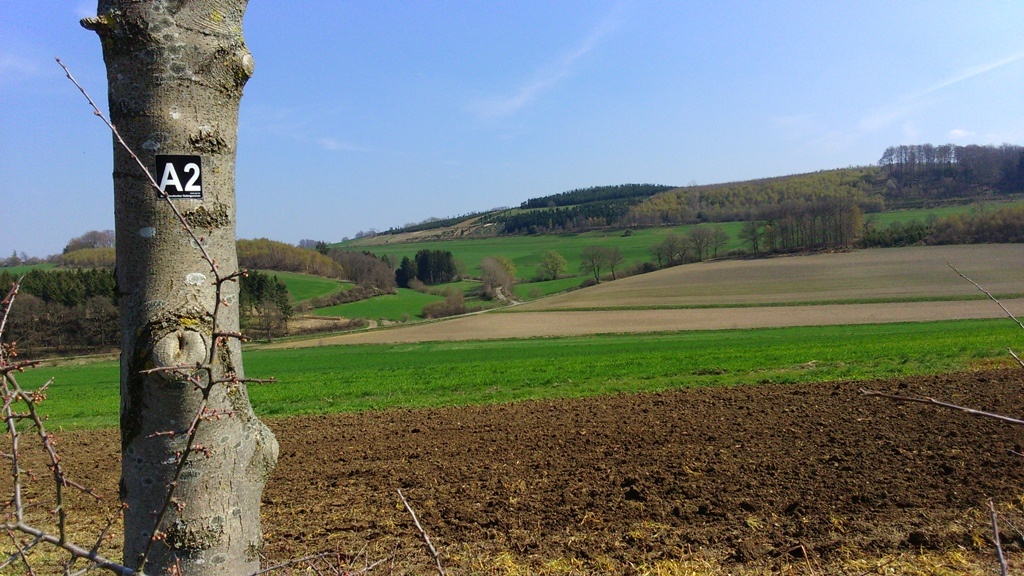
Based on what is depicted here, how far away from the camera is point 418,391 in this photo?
701 inches

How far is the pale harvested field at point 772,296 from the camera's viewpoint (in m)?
41.6

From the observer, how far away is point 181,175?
6.06 ft

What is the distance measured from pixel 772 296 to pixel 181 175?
58493 millimetres

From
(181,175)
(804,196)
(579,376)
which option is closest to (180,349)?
(181,175)

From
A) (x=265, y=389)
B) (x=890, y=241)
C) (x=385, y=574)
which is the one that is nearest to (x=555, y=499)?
(x=385, y=574)

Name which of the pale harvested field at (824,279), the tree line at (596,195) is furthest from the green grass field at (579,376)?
the tree line at (596,195)

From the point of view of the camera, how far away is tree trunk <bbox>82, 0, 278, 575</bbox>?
1.76 metres

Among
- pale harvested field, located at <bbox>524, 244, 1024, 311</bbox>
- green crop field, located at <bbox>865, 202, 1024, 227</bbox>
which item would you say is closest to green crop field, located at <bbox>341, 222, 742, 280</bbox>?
pale harvested field, located at <bbox>524, 244, 1024, 311</bbox>

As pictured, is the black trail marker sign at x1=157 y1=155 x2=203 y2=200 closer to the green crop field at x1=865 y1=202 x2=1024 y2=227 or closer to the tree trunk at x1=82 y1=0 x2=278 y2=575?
the tree trunk at x1=82 y1=0 x2=278 y2=575

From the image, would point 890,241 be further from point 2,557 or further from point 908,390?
point 2,557

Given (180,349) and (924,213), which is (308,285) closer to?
(180,349)

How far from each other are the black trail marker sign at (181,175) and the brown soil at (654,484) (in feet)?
14.2

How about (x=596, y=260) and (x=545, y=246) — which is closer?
(x=596, y=260)

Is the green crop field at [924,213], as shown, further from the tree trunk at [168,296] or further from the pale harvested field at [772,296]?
Answer: the tree trunk at [168,296]
